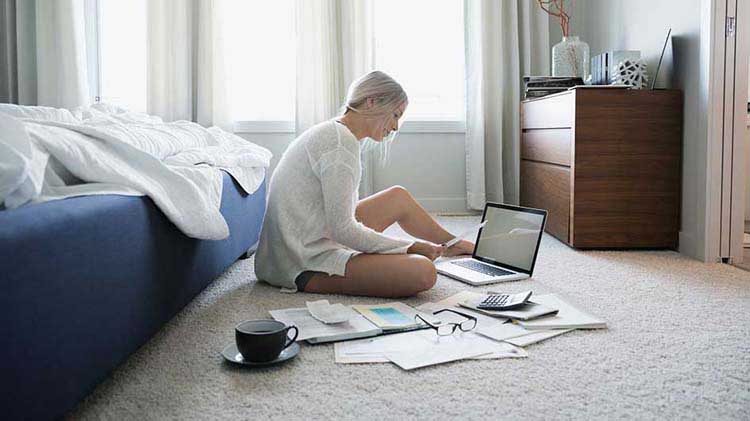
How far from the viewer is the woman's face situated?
2217 millimetres

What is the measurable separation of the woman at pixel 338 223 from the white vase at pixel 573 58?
1828 millimetres

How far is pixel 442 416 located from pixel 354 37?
3336 mm

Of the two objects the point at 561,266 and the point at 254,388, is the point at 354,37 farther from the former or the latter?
the point at 254,388

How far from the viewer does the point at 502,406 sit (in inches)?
52.5

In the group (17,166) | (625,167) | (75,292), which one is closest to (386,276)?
(75,292)

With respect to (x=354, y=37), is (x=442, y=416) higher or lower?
lower

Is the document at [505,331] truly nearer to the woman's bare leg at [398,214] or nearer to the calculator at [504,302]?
the calculator at [504,302]

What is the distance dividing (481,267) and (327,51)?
2.21 meters

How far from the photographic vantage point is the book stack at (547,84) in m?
3.63

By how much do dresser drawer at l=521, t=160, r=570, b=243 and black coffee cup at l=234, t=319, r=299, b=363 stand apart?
195 centimetres

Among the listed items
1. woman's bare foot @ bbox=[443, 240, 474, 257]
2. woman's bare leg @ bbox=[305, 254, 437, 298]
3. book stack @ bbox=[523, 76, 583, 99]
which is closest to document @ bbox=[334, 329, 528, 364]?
woman's bare leg @ bbox=[305, 254, 437, 298]

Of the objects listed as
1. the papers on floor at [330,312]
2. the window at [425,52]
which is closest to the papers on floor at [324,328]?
the papers on floor at [330,312]

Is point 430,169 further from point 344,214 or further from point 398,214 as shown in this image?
point 344,214

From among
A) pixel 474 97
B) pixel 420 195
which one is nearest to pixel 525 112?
pixel 474 97
